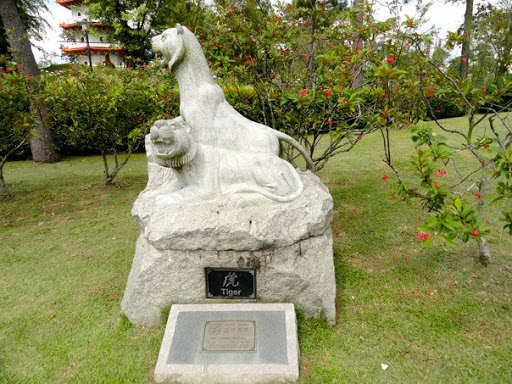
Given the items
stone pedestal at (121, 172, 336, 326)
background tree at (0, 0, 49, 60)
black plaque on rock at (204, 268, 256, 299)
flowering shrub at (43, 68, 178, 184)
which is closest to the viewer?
stone pedestal at (121, 172, 336, 326)

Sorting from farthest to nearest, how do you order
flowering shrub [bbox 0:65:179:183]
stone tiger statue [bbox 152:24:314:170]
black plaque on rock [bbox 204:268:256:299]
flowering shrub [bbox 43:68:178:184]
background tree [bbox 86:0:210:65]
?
1. background tree [bbox 86:0:210:65]
2. flowering shrub [bbox 43:68:178:184]
3. flowering shrub [bbox 0:65:179:183]
4. stone tiger statue [bbox 152:24:314:170]
5. black plaque on rock [bbox 204:268:256:299]

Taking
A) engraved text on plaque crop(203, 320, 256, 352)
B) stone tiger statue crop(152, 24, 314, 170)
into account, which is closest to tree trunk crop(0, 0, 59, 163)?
stone tiger statue crop(152, 24, 314, 170)

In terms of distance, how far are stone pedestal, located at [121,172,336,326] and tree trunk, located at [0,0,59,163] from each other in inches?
217

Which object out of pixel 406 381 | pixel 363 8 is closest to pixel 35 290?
pixel 406 381

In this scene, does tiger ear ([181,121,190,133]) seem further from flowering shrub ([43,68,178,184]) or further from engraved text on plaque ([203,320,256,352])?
flowering shrub ([43,68,178,184])

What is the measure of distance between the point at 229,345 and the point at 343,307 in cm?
127

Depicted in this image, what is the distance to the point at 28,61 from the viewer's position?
344 inches

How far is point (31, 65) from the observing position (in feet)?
28.9

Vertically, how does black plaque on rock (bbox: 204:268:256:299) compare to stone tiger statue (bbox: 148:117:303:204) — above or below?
below

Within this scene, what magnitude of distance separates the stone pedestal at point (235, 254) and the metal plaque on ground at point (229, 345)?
19 cm

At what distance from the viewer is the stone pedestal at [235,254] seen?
286 centimetres

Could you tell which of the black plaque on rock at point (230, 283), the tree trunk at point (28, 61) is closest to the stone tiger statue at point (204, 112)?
the black plaque on rock at point (230, 283)

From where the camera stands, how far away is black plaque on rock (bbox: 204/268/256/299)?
9.75 feet

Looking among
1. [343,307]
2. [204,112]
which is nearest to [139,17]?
[204,112]
